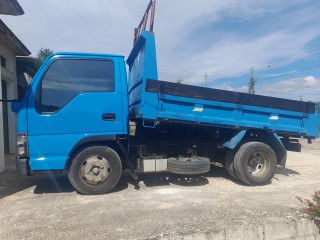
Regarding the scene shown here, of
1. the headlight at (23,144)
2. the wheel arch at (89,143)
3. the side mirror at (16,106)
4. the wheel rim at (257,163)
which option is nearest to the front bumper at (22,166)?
the headlight at (23,144)

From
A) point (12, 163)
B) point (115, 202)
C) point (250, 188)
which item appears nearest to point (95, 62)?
point (115, 202)

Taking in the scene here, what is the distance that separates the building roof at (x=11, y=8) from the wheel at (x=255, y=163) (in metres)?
6.95

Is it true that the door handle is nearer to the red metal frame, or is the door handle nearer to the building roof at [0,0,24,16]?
the red metal frame

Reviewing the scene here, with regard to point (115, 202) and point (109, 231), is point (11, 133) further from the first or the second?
point (109, 231)

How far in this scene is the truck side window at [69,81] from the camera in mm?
4949

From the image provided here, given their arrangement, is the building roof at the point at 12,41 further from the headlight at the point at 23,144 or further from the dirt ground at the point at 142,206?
the headlight at the point at 23,144

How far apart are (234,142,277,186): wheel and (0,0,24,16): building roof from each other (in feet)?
22.8

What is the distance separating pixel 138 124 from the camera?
586 centimetres

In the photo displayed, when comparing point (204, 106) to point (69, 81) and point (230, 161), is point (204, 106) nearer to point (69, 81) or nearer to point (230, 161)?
point (230, 161)

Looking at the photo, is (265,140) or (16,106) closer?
(16,106)

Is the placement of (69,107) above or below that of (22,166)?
above

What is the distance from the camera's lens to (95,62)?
519 cm

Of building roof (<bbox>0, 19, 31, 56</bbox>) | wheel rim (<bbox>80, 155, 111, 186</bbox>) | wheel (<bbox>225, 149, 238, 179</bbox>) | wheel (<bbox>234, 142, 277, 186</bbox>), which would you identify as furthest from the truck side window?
building roof (<bbox>0, 19, 31, 56</bbox>)

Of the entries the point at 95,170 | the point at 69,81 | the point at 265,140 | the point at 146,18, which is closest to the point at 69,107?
the point at 69,81
